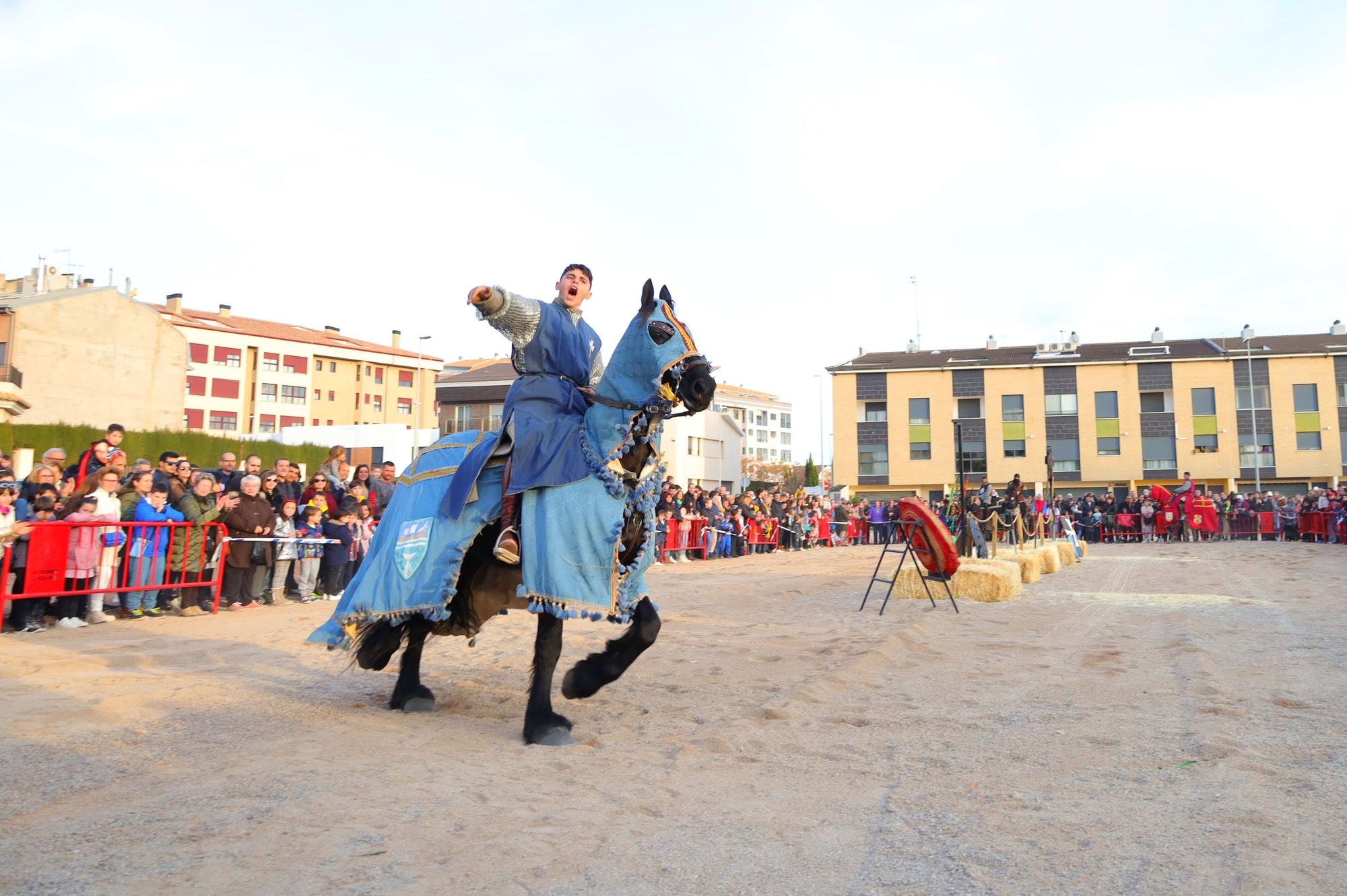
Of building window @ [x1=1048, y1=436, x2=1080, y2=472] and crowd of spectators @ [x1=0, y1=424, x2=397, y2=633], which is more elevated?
building window @ [x1=1048, y1=436, x2=1080, y2=472]

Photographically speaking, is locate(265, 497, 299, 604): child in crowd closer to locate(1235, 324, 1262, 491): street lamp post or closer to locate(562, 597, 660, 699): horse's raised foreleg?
locate(562, 597, 660, 699): horse's raised foreleg

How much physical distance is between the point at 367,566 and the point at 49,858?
8.33 ft

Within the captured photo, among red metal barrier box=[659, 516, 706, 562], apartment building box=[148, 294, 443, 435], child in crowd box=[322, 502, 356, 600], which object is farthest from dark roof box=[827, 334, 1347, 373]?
child in crowd box=[322, 502, 356, 600]

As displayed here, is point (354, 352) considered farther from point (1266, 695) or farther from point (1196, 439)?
point (1266, 695)

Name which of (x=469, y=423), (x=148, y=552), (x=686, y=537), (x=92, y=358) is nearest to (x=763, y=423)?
(x=469, y=423)

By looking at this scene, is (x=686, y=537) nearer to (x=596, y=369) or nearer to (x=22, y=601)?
(x=22, y=601)

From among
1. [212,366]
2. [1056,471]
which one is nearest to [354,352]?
[212,366]

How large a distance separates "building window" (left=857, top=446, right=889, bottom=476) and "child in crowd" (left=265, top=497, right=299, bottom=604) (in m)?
48.0

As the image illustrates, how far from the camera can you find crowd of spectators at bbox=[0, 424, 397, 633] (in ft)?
30.3

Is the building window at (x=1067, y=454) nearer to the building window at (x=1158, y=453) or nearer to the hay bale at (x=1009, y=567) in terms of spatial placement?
the building window at (x=1158, y=453)

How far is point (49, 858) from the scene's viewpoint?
304 cm

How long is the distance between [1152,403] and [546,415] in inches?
2244

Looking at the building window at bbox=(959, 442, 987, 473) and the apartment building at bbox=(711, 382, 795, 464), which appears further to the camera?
the apartment building at bbox=(711, 382, 795, 464)

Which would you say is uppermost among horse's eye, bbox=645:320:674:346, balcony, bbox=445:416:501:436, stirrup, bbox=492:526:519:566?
balcony, bbox=445:416:501:436
